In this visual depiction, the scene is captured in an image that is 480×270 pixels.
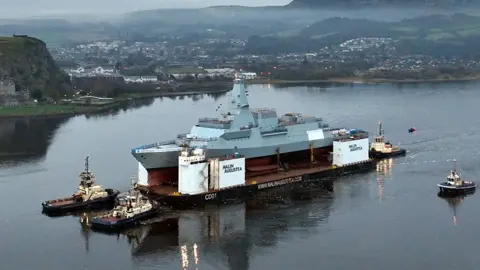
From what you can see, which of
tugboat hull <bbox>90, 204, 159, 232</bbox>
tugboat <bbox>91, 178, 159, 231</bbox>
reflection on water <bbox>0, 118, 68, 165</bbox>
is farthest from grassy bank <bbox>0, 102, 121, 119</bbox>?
tugboat hull <bbox>90, 204, 159, 232</bbox>

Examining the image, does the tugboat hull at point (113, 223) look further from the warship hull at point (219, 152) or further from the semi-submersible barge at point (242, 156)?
the warship hull at point (219, 152)

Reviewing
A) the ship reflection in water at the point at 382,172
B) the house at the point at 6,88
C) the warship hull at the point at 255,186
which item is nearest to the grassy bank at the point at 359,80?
the house at the point at 6,88

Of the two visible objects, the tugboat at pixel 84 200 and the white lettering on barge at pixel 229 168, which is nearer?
the tugboat at pixel 84 200

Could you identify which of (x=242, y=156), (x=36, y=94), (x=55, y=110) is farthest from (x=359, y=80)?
(x=242, y=156)

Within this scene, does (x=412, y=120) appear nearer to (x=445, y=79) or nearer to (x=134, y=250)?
(x=134, y=250)

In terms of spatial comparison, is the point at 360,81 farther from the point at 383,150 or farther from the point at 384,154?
the point at 384,154
